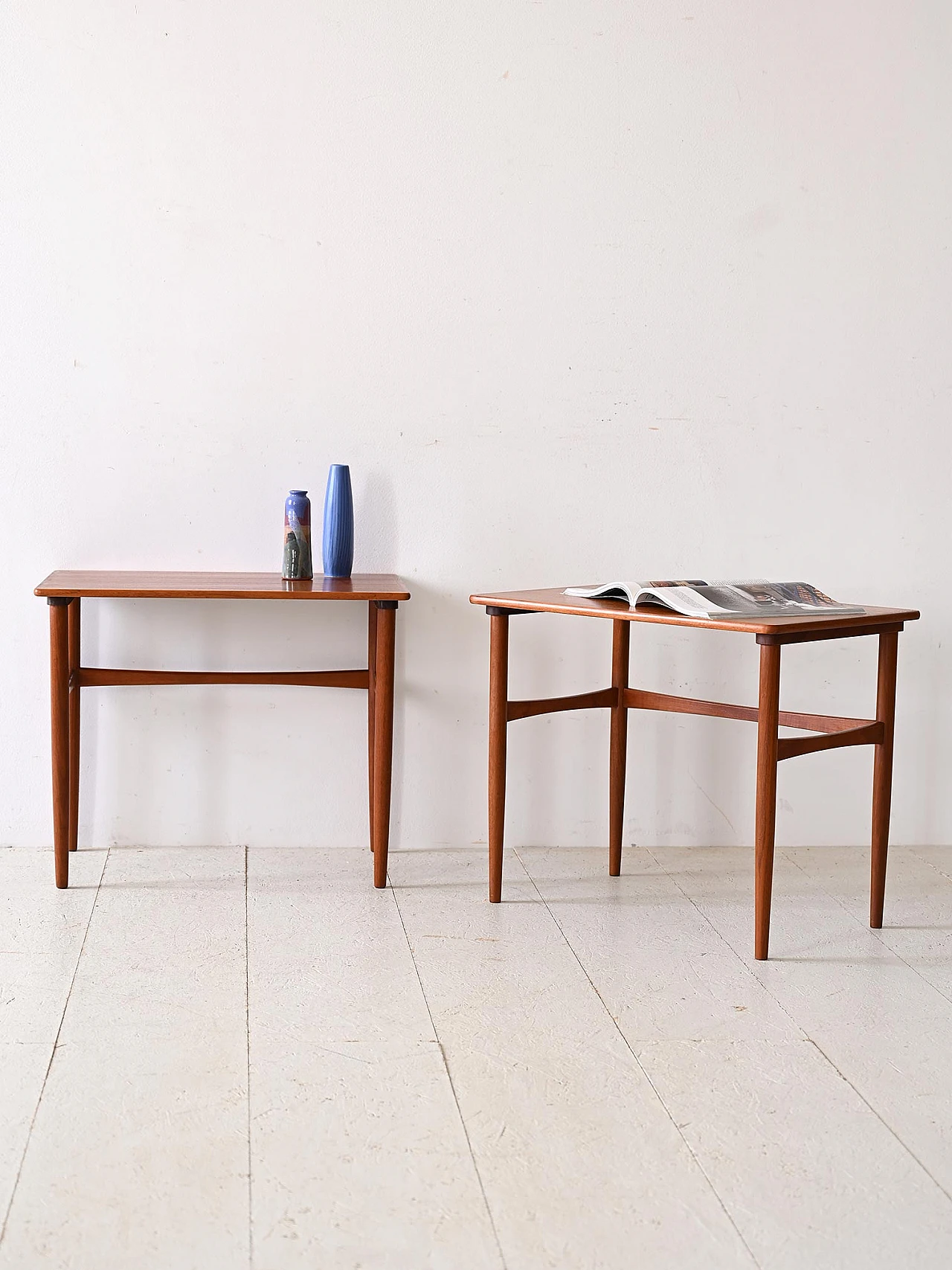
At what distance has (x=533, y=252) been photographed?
281 centimetres

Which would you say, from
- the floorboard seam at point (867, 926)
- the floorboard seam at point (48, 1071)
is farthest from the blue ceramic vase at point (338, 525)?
the floorboard seam at point (867, 926)

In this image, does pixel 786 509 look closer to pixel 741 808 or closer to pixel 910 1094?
pixel 741 808

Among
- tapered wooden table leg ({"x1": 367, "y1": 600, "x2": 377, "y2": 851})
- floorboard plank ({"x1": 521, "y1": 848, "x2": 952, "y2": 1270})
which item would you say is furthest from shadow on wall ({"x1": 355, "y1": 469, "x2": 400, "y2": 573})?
floorboard plank ({"x1": 521, "y1": 848, "x2": 952, "y2": 1270})

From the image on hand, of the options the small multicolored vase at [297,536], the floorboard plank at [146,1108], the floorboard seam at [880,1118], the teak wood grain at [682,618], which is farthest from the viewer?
the small multicolored vase at [297,536]

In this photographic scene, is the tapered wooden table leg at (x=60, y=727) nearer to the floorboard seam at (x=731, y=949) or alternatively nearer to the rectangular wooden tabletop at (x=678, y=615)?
the rectangular wooden tabletop at (x=678, y=615)

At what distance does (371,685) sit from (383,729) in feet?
0.71

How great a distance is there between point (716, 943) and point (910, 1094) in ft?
2.04

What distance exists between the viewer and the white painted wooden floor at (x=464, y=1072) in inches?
53.4

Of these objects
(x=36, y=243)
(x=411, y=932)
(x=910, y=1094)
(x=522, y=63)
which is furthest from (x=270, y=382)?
(x=910, y=1094)

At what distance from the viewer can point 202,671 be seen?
2.81 meters

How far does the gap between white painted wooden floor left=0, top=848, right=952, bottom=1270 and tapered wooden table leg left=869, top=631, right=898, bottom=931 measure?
0.08m

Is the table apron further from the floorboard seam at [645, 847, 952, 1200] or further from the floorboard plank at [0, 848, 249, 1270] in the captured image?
the floorboard seam at [645, 847, 952, 1200]

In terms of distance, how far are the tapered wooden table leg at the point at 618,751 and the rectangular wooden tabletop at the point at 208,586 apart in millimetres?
524

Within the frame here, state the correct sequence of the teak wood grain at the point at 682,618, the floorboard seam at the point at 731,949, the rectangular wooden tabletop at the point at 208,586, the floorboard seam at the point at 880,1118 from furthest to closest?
the rectangular wooden tabletop at the point at 208,586 < the teak wood grain at the point at 682,618 < the floorboard seam at the point at 731,949 < the floorboard seam at the point at 880,1118
